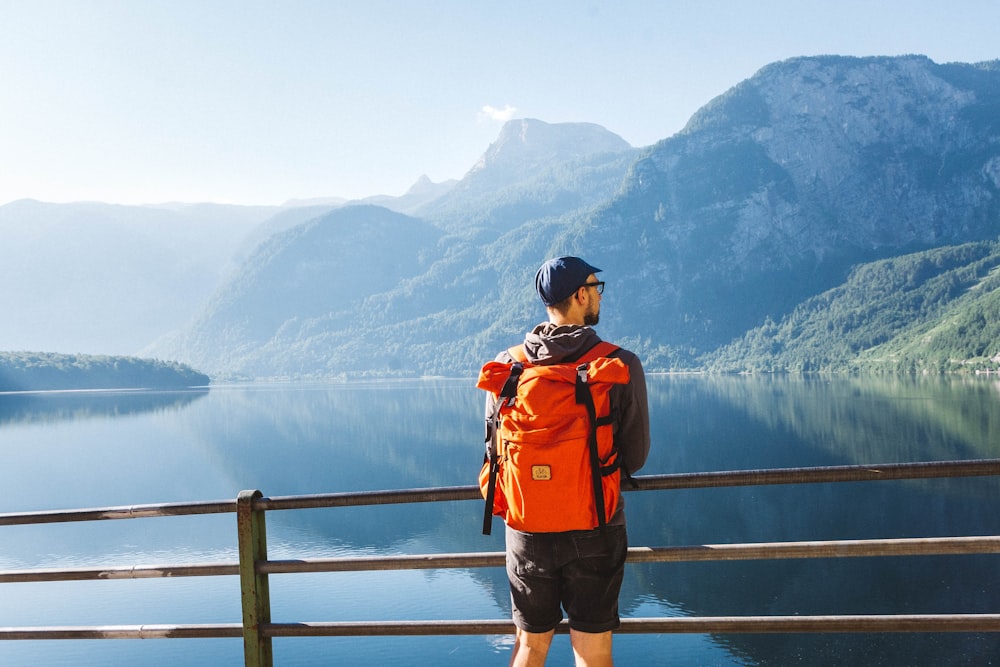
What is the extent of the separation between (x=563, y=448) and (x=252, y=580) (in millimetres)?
1854

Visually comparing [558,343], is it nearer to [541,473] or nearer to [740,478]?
[541,473]

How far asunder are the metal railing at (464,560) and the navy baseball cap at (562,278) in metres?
0.79

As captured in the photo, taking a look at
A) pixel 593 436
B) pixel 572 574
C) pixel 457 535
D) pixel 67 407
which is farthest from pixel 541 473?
pixel 67 407

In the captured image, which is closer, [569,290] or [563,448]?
[563,448]

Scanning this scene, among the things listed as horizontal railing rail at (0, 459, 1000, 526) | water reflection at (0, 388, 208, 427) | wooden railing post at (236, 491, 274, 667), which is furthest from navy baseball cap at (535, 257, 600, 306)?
water reflection at (0, 388, 208, 427)

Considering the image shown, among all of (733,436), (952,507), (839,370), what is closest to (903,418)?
(733,436)

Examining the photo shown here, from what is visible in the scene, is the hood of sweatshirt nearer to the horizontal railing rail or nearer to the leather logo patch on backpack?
the leather logo patch on backpack

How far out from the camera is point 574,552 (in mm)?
2873

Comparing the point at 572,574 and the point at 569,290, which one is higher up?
the point at 569,290

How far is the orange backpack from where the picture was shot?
111 inches

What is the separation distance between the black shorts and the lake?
52.2 feet

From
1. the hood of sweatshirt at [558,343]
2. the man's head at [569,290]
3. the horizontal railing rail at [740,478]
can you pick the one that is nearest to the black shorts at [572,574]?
the horizontal railing rail at [740,478]

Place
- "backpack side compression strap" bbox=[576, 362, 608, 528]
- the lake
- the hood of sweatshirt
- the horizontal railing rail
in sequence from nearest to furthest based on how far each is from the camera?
"backpack side compression strap" bbox=[576, 362, 608, 528], the hood of sweatshirt, the horizontal railing rail, the lake

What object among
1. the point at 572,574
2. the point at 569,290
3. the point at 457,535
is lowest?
the point at 457,535
